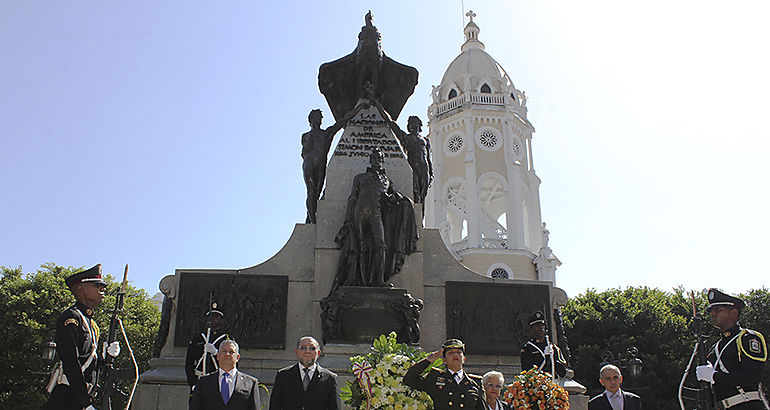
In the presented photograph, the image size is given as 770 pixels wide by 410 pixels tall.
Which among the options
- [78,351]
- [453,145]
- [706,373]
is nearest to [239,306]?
[78,351]

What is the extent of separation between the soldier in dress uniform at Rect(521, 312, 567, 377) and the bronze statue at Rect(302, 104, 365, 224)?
5.28 m

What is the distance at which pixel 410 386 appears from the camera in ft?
20.4

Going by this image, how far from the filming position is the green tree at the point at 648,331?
2797cm

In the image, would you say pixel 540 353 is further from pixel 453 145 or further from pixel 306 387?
pixel 453 145

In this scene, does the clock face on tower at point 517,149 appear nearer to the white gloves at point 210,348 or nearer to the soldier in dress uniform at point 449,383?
the white gloves at point 210,348

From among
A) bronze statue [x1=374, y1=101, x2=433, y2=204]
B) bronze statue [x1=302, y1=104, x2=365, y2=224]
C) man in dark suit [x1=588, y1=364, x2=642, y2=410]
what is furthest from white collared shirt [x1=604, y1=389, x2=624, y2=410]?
bronze statue [x1=302, y1=104, x2=365, y2=224]

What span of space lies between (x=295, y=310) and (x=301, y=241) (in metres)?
1.21

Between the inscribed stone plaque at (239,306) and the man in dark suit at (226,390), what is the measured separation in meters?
4.06

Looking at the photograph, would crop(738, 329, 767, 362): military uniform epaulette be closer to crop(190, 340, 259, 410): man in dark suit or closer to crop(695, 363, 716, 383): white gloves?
crop(695, 363, 716, 383): white gloves

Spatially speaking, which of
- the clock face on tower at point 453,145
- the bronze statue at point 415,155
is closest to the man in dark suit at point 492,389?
the bronze statue at point 415,155

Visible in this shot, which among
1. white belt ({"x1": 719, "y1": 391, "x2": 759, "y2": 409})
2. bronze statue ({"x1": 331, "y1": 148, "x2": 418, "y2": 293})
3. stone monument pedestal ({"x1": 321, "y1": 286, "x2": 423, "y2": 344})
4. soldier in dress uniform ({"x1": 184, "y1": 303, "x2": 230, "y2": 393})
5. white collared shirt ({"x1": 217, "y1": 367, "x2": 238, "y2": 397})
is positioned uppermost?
bronze statue ({"x1": 331, "y1": 148, "x2": 418, "y2": 293})

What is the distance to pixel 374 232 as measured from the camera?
10.6 m

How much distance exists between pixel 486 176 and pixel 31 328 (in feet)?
151

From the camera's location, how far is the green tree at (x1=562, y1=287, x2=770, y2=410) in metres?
28.0
